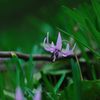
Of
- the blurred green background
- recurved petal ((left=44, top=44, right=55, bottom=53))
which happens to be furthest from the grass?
the blurred green background

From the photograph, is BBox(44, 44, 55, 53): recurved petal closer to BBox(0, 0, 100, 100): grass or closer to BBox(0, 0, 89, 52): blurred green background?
BBox(0, 0, 100, 100): grass

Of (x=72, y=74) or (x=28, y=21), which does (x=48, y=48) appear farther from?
(x=28, y=21)

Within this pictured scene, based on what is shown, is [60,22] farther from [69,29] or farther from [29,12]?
[29,12]

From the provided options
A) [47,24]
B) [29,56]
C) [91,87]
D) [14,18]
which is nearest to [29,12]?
[14,18]

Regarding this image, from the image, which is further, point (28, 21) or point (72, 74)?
point (28, 21)

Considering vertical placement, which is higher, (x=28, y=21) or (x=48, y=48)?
(x=28, y=21)

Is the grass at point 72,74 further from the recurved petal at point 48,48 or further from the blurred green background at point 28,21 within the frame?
the blurred green background at point 28,21

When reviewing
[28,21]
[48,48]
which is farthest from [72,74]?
[28,21]

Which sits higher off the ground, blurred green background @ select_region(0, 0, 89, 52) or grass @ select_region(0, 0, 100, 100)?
blurred green background @ select_region(0, 0, 89, 52)
